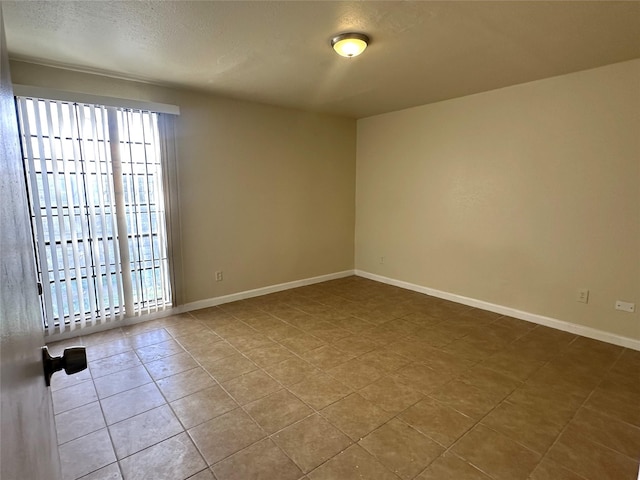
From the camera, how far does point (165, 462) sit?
5.76ft

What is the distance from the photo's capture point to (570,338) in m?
3.17

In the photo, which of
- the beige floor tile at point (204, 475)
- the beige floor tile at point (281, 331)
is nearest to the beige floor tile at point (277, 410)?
the beige floor tile at point (204, 475)

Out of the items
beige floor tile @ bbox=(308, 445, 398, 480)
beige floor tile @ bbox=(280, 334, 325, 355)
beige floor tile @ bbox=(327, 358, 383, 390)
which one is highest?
beige floor tile @ bbox=(280, 334, 325, 355)

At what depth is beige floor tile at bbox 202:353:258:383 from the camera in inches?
100

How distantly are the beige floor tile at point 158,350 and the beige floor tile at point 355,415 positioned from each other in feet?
4.96

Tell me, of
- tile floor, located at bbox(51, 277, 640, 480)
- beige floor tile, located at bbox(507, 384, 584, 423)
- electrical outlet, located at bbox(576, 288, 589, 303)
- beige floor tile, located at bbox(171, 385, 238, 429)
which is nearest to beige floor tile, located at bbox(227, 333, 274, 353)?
tile floor, located at bbox(51, 277, 640, 480)

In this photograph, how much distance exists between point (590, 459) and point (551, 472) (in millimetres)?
266

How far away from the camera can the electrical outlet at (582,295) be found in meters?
3.18

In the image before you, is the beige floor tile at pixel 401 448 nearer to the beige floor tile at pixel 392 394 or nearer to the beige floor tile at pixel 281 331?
the beige floor tile at pixel 392 394

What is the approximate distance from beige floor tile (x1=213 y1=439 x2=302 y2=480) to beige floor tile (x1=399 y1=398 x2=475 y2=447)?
760mm

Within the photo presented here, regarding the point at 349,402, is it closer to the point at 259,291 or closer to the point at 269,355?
the point at 269,355

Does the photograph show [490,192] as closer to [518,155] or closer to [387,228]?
[518,155]

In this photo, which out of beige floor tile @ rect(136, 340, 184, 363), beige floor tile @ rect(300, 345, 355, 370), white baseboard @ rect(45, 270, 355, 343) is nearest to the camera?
beige floor tile @ rect(300, 345, 355, 370)

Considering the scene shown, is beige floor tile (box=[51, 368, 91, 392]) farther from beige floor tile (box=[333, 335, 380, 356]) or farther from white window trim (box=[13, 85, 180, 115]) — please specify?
white window trim (box=[13, 85, 180, 115])
